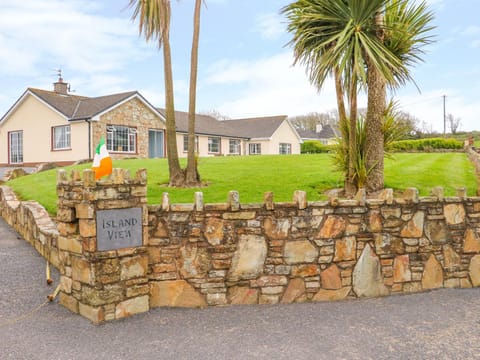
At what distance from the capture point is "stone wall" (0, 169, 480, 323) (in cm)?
448

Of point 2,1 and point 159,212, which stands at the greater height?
point 2,1

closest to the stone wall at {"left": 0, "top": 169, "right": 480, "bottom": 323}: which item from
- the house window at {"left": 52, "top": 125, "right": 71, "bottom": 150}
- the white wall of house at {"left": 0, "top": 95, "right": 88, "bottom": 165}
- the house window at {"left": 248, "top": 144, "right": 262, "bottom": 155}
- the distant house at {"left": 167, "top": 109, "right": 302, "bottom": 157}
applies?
the white wall of house at {"left": 0, "top": 95, "right": 88, "bottom": 165}

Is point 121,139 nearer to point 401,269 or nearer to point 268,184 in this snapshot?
point 268,184

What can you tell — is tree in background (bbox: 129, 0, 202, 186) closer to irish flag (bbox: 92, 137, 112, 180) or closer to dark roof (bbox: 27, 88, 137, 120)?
irish flag (bbox: 92, 137, 112, 180)

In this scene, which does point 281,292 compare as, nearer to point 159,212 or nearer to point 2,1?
point 159,212

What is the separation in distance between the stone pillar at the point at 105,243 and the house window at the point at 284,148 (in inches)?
1235

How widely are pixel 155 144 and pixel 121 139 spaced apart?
3145 mm

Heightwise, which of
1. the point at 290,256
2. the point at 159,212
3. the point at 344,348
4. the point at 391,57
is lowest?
the point at 344,348

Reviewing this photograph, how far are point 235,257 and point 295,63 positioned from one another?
4.45 m

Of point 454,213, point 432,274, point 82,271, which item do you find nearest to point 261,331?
point 82,271

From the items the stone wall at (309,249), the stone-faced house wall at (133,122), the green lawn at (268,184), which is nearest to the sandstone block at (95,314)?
the stone wall at (309,249)

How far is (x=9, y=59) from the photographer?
15.1 m

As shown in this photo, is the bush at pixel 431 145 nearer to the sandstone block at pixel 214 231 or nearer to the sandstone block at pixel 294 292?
the sandstone block at pixel 294 292

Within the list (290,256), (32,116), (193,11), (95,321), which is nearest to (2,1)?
(193,11)
